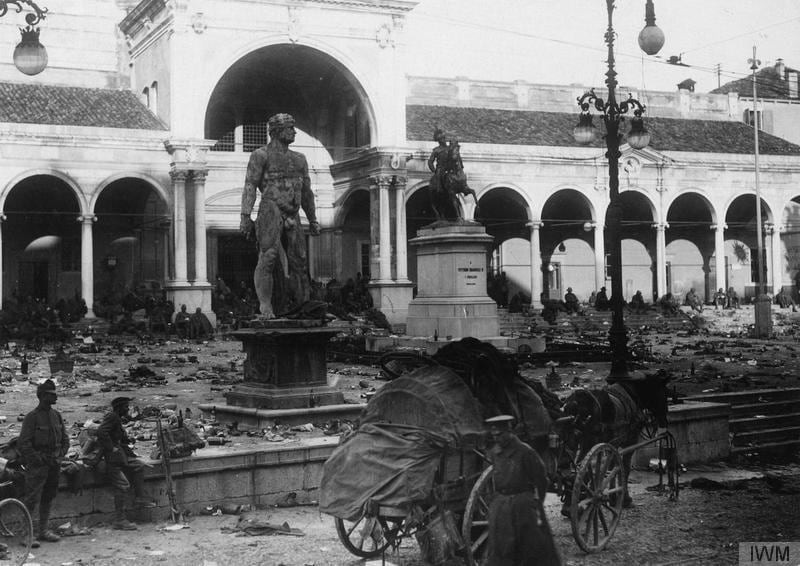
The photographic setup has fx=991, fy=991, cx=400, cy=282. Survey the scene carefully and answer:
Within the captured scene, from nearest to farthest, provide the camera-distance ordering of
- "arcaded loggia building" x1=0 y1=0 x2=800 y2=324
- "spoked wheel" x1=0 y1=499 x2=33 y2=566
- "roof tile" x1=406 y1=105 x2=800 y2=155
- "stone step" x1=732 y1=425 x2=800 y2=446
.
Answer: "spoked wheel" x1=0 y1=499 x2=33 y2=566
"stone step" x1=732 y1=425 x2=800 y2=446
"arcaded loggia building" x1=0 y1=0 x2=800 y2=324
"roof tile" x1=406 y1=105 x2=800 y2=155

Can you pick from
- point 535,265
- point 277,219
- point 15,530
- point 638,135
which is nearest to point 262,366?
point 277,219

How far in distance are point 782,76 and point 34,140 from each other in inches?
1583

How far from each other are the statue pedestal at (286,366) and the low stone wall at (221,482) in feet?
6.01

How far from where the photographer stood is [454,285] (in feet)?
69.6

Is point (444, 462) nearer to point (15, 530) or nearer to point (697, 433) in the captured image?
point (15, 530)

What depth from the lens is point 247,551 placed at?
Answer: 7.59 meters

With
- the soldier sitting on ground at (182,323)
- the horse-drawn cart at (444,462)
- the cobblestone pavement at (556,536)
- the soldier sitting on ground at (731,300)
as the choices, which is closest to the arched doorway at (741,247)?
the soldier sitting on ground at (731,300)

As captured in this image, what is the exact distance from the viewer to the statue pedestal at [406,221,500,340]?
21.0 m

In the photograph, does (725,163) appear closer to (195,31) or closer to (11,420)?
(195,31)

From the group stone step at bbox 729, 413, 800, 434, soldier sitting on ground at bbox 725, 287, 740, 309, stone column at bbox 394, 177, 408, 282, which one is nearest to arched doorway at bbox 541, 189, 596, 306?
soldier sitting on ground at bbox 725, 287, 740, 309

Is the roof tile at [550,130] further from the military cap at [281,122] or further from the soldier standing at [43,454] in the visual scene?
the soldier standing at [43,454]

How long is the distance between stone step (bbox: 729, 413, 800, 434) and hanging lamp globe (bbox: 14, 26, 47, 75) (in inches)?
363

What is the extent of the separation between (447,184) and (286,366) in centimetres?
1209

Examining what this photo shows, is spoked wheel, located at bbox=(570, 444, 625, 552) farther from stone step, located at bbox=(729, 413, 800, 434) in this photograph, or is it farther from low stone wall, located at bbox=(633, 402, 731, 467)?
stone step, located at bbox=(729, 413, 800, 434)
